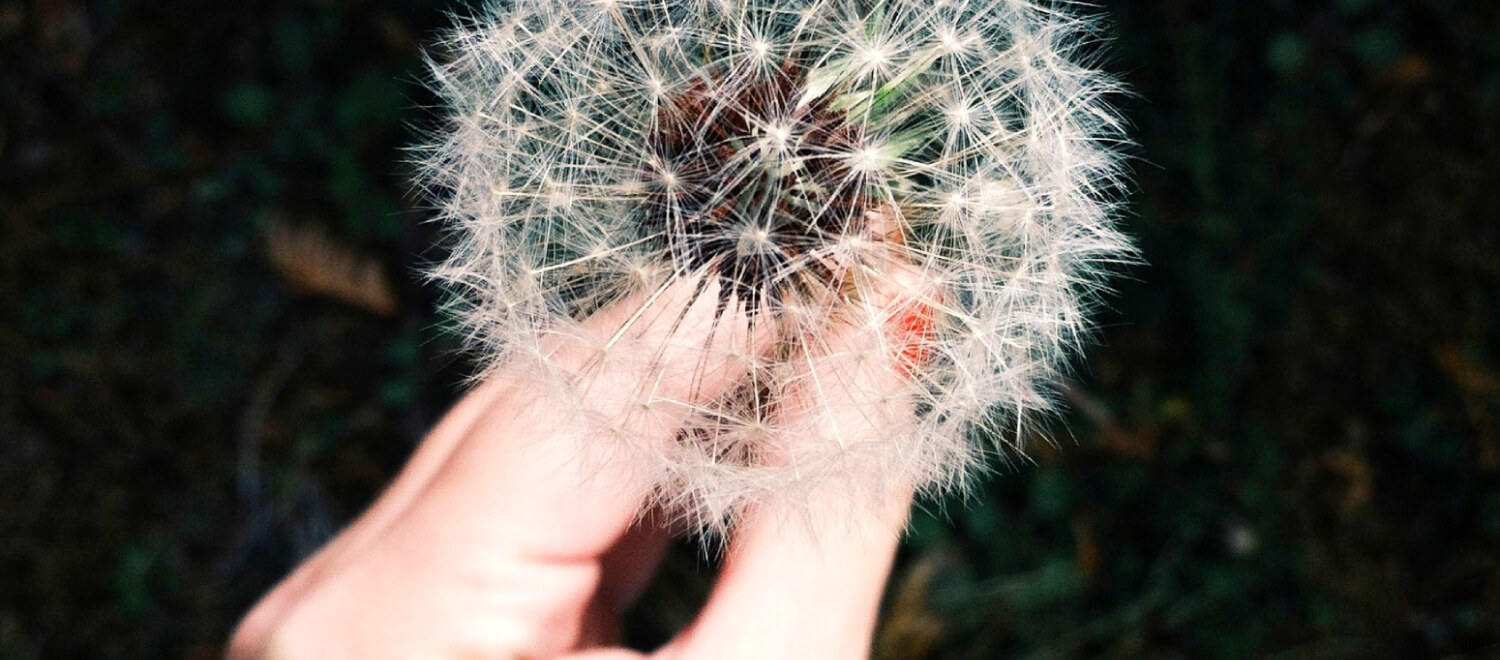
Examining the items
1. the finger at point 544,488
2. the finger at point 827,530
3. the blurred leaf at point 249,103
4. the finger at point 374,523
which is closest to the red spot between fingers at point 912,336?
the finger at point 827,530

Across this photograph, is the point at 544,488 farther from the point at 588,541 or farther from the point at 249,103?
the point at 249,103

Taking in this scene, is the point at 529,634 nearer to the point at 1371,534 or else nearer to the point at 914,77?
the point at 914,77

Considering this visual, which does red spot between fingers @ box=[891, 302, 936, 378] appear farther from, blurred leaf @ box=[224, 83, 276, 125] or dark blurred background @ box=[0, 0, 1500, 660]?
blurred leaf @ box=[224, 83, 276, 125]

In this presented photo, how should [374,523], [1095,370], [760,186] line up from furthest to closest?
[1095,370] → [374,523] → [760,186]

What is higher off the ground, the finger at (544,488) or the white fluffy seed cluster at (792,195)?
the white fluffy seed cluster at (792,195)

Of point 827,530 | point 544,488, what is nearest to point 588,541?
point 544,488

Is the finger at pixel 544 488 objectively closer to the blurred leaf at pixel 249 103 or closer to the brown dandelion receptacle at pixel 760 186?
the brown dandelion receptacle at pixel 760 186

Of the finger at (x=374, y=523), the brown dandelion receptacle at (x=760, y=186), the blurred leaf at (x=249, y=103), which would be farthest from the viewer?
the blurred leaf at (x=249, y=103)
